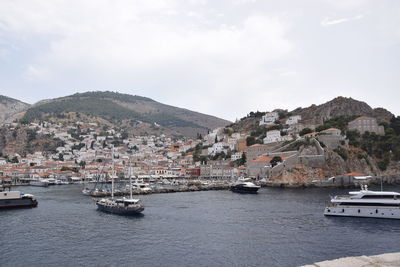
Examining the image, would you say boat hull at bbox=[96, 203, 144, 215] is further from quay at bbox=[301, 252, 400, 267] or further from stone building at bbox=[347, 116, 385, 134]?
stone building at bbox=[347, 116, 385, 134]

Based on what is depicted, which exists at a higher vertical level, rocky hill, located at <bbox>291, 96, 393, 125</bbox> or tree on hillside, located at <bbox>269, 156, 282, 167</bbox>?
rocky hill, located at <bbox>291, 96, 393, 125</bbox>

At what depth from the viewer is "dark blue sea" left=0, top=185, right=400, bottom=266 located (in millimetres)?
21000

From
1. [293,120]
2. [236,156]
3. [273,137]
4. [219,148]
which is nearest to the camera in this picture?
[273,137]

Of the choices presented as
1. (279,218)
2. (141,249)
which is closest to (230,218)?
(279,218)

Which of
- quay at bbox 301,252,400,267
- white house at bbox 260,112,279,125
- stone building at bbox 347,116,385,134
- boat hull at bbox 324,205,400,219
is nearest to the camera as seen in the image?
quay at bbox 301,252,400,267

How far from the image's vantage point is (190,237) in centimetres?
2641

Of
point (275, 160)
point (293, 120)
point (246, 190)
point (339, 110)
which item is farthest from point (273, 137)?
point (246, 190)

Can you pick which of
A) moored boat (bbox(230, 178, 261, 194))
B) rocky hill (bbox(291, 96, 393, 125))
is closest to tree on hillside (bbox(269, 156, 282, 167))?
moored boat (bbox(230, 178, 261, 194))

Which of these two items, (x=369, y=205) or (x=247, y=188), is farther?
(x=247, y=188)

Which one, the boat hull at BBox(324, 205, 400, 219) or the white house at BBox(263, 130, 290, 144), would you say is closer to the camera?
the boat hull at BBox(324, 205, 400, 219)

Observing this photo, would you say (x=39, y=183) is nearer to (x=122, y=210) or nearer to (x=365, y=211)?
(x=122, y=210)

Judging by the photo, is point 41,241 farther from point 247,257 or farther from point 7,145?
point 7,145

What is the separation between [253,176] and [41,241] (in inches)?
2454

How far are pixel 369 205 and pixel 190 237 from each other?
18.3 meters
